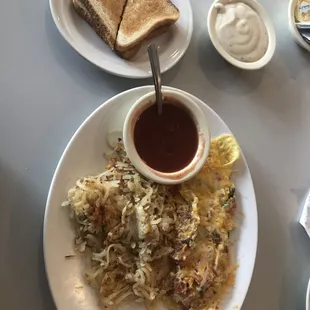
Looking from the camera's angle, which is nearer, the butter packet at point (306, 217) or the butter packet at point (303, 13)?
the butter packet at point (306, 217)

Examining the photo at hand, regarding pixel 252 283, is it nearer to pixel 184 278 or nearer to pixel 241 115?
pixel 184 278

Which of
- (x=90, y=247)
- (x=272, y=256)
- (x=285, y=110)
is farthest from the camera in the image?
(x=285, y=110)

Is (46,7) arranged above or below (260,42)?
above

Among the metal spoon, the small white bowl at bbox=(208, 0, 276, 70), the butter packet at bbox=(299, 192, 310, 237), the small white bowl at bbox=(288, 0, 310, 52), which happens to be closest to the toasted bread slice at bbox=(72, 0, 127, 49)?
the metal spoon

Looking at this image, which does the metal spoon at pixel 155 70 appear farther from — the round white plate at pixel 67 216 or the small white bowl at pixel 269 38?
the small white bowl at pixel 269 38

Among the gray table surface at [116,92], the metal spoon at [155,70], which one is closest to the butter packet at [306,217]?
the gray table surface at [116,92]

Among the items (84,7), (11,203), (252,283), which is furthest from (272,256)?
(84,7)

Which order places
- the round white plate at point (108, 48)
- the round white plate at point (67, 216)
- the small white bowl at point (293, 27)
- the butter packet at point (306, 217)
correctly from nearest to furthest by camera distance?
the round white plate at point (67, 216) → the round white plate at point (108, 48) → the butter packet at point (306, 217) → the small white bowl at point (293, 27)

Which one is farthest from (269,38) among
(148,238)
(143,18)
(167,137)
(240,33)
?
(148,238)
